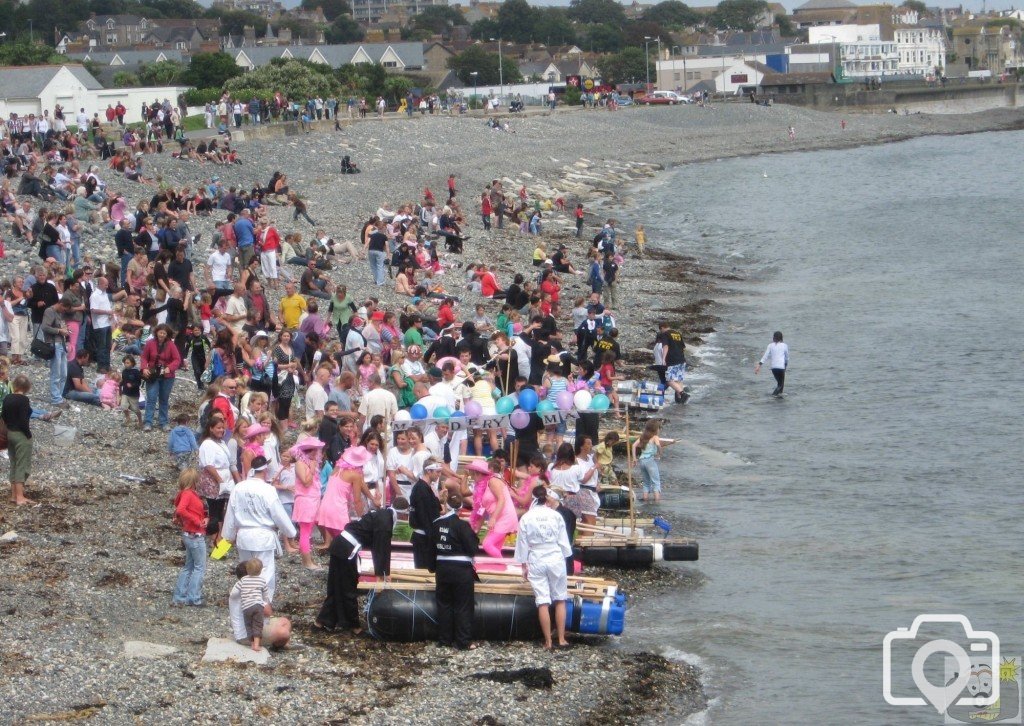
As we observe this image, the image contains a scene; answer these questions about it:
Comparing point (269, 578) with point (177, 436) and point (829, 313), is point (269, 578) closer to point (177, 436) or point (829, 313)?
point (177, 436)

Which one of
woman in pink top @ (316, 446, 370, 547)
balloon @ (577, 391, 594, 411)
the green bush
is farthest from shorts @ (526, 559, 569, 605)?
the green bush

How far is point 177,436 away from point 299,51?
437ft

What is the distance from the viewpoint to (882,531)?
1759 centimetres

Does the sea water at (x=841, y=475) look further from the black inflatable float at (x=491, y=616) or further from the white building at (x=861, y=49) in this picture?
the white building at (x=861, y=49)

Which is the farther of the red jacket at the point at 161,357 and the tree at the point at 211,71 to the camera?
the tree at the point at 211,71

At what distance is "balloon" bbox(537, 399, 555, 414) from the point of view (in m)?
17.1

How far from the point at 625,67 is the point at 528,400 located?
142688mm

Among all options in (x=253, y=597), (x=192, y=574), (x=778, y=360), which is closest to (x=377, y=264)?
(x=778, y=360)

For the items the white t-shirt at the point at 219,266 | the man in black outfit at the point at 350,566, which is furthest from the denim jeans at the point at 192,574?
the white t-shirt at the point at 219,266

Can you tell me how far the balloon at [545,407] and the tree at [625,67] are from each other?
14012cm

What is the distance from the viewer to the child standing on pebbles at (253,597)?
37.3 feet

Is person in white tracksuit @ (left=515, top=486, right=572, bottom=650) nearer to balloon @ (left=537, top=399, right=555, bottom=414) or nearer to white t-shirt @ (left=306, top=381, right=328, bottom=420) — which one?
balloon @ (left=537, top=399, right=555, bottom=414)

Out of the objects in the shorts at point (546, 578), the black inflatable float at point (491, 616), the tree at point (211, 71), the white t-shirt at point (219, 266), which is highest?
the tree at point (211, 71)

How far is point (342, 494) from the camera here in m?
14.1
